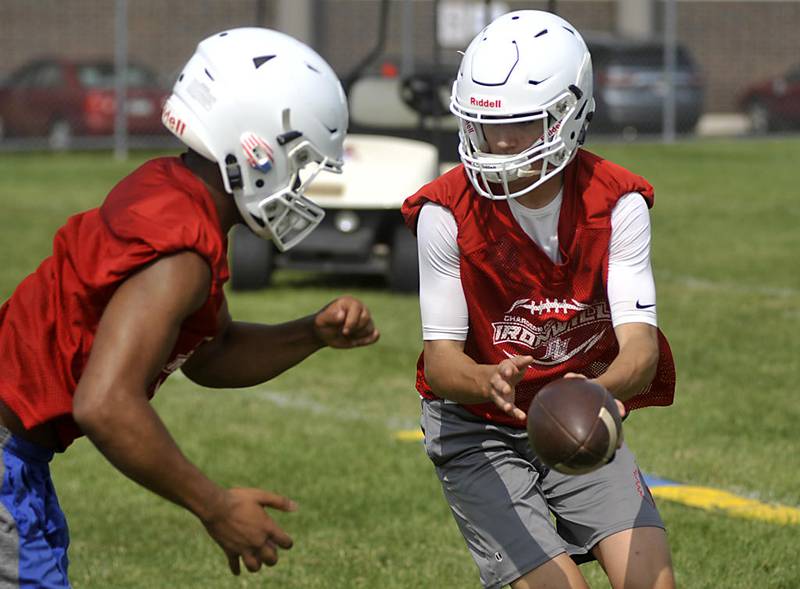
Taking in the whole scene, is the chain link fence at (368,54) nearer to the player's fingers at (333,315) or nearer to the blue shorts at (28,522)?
the player's fingers at (333,315)

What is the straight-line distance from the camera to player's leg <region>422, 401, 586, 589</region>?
12.7ft

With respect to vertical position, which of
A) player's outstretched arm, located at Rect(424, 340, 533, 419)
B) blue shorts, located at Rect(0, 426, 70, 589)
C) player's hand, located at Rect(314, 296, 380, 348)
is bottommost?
blue shorts, located at Rect(0, 426, 70, 589)

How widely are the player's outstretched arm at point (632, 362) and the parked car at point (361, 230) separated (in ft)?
22.7

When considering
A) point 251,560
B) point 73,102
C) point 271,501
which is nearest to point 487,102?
point 271,501

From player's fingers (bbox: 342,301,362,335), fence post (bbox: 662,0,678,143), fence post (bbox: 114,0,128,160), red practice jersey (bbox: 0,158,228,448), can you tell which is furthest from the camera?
fence post (bbox: 662,0,678,143)

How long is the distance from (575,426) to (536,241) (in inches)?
28.0

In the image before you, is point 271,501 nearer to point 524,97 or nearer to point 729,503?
point 524,97

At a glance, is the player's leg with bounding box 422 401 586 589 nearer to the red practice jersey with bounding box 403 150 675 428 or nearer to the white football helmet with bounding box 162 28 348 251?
the red practice jersey with bounding box 403 150 675 428

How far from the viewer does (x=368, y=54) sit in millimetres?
16469

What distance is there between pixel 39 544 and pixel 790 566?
296cm

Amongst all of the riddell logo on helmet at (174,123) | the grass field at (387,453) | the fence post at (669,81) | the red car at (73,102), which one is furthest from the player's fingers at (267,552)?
the fence post at (669,81)

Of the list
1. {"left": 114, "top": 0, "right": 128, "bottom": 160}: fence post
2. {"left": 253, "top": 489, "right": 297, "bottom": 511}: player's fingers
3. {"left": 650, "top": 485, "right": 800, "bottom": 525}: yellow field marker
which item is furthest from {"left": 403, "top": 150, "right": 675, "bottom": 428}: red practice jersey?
{"left": 114, "top": 0, "right": 128, "bottom": 160}: fence post

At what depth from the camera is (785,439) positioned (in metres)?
6.91

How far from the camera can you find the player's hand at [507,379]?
11.6 ft
